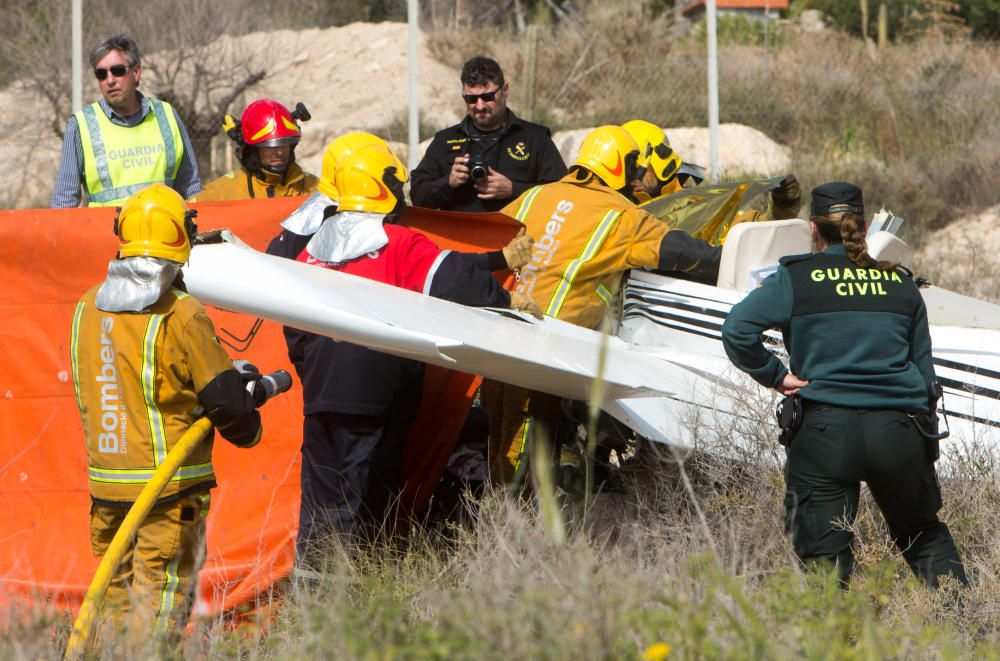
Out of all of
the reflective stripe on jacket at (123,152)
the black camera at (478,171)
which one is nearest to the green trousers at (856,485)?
the black camera at (478,171)

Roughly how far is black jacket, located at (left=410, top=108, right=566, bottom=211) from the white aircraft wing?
172 centimetres

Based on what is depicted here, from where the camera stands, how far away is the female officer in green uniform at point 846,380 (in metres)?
4.03

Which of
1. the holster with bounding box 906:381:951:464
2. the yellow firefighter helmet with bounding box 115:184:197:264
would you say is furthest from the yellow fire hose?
the holster with bounding box 906:381:951:464

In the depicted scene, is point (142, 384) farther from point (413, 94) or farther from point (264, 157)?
point (413, 94)

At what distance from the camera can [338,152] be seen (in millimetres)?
4941

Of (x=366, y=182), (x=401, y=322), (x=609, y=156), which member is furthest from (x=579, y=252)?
(x=401, y=322)

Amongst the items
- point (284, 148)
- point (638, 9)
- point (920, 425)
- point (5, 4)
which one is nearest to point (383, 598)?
point (920, 425)

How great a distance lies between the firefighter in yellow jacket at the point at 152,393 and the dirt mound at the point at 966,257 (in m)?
5.88

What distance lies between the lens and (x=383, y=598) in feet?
10.7

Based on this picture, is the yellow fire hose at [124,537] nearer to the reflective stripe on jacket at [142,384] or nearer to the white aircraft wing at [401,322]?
the reflective stripe on jacket at [142,384]

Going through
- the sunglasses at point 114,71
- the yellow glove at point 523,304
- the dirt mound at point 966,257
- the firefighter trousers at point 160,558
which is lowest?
the dirt mound at point 966,257

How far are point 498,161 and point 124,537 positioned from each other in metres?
3.33

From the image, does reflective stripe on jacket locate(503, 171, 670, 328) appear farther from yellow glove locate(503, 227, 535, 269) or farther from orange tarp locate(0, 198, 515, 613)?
yellow glove locate(503, 227, 535, 269)

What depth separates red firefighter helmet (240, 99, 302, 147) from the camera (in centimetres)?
625
